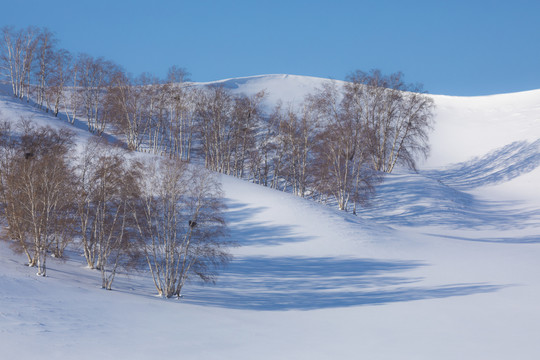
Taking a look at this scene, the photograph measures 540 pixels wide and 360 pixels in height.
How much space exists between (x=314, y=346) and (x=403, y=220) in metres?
27.5

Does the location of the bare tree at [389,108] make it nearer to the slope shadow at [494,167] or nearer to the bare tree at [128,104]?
the slope shadow at [494,167]

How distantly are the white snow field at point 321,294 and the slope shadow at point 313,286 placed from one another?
0.37 feet

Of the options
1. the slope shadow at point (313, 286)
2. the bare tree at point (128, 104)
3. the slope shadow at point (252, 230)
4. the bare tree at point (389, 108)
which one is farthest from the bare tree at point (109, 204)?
the bare tree at point (389, 108)

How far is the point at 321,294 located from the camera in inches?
786

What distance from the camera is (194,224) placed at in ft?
66.4

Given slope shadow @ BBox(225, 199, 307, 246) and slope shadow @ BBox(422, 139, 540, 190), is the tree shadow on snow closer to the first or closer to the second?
slope shadow @ BBox(422, 139, 540, 190)

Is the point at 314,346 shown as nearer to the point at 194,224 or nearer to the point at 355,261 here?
the point at 194,224

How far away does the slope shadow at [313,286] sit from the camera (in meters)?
18.5

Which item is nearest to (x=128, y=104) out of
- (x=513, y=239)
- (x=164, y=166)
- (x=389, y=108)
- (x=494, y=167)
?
(x=164, y=166)

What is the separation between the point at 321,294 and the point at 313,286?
1.46 meters

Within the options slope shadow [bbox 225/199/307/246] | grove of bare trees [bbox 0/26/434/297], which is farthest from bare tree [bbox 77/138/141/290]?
slope shadow [bbox 225/199/307/246]

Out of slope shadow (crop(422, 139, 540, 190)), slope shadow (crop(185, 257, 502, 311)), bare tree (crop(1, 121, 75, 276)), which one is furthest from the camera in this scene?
slope shadow (crop(422, 139, 540, 190))

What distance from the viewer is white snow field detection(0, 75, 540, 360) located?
38.1 feet

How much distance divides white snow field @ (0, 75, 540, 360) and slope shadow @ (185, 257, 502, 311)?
114 mm
